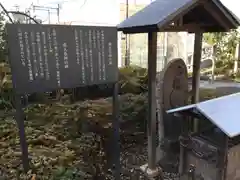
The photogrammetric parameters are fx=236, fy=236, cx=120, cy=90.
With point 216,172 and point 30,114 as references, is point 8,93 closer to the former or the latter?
point 30,114

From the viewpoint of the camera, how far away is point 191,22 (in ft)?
12.5

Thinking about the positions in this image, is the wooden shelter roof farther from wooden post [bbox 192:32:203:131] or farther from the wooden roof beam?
wooden post [bbox 192:32:203:131]

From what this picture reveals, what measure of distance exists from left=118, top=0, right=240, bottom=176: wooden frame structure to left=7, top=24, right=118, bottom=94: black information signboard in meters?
0.47

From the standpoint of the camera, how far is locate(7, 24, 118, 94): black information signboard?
2422 mm

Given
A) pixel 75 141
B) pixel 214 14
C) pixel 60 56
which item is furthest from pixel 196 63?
pixel 75 141

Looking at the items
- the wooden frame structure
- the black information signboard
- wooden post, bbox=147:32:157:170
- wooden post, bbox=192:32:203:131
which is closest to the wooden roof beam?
the wooden frame structure

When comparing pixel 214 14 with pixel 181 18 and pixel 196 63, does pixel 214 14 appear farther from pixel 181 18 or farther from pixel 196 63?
pixel 196 63

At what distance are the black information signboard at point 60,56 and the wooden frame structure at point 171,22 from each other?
1.54ft

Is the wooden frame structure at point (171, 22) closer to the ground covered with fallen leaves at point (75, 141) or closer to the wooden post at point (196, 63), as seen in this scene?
the wooden post at point (196, 63)

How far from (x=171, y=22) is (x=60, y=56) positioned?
1.43m

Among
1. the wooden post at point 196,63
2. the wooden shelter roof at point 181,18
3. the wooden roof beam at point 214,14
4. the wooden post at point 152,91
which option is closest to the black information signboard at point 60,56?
the wooden shelter roof at point 181,18

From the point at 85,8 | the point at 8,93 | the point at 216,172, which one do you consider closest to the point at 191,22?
the point at 216,172

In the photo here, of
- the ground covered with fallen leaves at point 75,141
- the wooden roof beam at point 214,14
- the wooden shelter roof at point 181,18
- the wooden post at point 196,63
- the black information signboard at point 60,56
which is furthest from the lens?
the wooden post at point 196,63

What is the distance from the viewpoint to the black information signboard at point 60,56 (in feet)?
7.95
